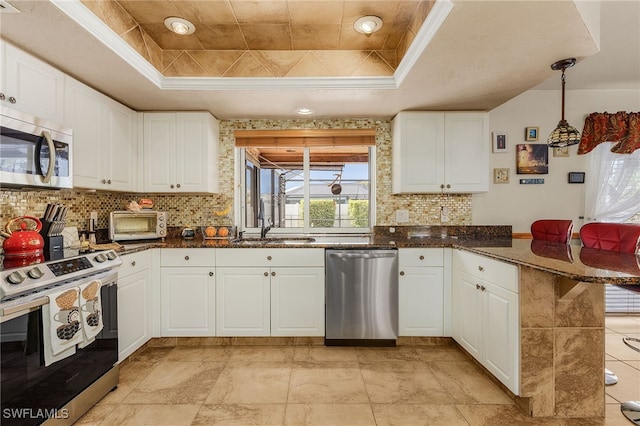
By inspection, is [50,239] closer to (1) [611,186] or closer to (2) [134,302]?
(2) [134,302]

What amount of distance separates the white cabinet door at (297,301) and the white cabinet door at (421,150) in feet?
4.18

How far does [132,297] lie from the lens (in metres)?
2.38

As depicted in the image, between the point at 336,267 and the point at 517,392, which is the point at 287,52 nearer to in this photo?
the point at 336,267

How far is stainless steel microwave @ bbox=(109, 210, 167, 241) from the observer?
2.70 meters

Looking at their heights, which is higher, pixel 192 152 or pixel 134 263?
pixel 192 152

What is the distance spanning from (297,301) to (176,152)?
1.82 metres

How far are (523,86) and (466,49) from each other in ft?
3.05

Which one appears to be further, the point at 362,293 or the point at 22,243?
the point at 362,293

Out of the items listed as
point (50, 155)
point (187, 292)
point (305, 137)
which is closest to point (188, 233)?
point (187, 292)

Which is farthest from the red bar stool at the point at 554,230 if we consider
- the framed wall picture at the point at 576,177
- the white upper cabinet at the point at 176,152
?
the white upper cabinet at the point at 176,152

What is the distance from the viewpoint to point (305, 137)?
133 inches

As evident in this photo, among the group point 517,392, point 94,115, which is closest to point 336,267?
point 517,392

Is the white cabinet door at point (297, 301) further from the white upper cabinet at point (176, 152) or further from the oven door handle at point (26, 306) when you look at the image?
the oven door handle at point (26, 306)

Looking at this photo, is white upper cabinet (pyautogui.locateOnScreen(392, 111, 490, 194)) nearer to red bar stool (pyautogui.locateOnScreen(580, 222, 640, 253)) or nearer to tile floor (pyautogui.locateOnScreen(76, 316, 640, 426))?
red bar stool (pyautogui.locateOnScreen(580, 222, 640, 253))
